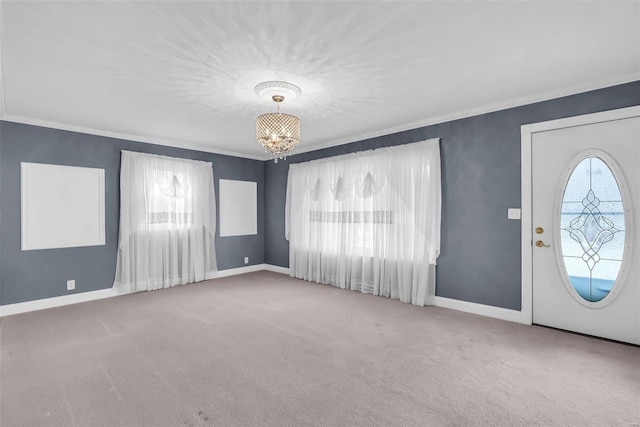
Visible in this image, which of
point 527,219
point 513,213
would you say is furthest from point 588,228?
Result: point 513,213

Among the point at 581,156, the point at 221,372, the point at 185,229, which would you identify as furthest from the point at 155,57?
the point at 581,156

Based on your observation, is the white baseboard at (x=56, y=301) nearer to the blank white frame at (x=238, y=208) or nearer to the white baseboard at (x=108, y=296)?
the white baseboard at (x=108, y=296)

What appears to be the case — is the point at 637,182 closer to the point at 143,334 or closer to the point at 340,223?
the point at 340,223

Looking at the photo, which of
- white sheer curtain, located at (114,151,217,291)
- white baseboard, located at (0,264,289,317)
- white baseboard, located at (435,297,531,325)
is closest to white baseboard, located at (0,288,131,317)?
white baseboard, located at (0,264,289,317)

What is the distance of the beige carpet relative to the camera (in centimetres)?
205

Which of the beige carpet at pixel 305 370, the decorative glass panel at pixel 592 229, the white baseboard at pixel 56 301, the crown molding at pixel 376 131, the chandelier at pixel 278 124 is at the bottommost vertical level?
the beige carpet at pixel 305 370

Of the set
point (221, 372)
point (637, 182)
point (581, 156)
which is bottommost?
point (221, 372)

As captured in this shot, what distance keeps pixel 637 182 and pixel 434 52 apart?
2364 millimetres

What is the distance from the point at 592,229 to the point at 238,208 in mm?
5648

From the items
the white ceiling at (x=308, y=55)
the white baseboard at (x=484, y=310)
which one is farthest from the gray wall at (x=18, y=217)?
the white baseboard at (x=484, y=310)

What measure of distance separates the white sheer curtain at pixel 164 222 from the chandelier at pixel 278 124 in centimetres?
284

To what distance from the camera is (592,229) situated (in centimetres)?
324

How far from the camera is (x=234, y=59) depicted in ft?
8.52

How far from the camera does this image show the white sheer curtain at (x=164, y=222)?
5020mm
